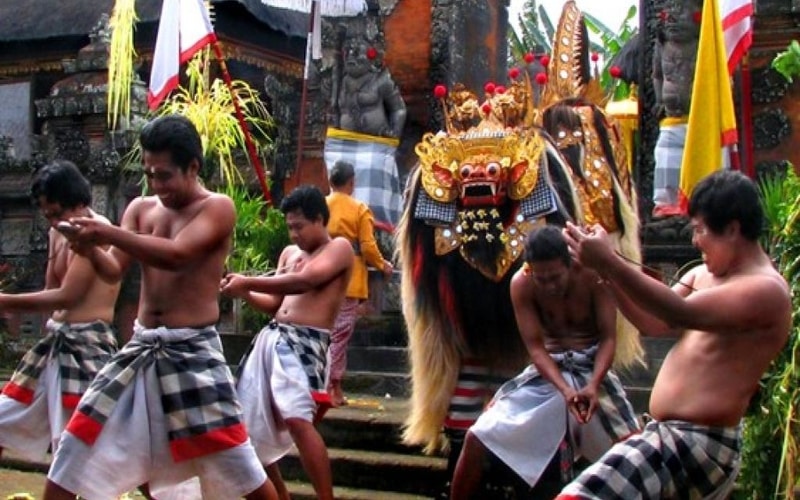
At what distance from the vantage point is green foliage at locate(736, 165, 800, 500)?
16.8 ft

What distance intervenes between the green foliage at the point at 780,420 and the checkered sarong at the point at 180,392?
7.09 feet

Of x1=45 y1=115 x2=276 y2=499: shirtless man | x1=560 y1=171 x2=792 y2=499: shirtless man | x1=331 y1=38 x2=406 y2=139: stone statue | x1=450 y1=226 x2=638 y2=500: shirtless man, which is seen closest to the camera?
x1=560 y1=171 x2=792 y2=499: shirtless man

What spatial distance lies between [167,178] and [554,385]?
1.75 metres

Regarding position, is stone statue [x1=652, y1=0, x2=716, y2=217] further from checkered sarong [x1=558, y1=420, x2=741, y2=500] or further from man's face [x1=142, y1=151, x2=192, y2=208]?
checkered sarong [x1=558, y1=420, x2=741, y2=500]

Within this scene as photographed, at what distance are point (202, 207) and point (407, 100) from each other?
23.5 ft

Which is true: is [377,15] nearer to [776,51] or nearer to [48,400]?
[776,51]

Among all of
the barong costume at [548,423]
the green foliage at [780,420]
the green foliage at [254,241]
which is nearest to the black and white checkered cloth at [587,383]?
the barong costume at [548,423]

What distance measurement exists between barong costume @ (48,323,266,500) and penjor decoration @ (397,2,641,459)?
145cm

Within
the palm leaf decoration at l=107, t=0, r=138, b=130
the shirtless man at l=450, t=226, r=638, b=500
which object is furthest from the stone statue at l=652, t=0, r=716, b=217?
the palm leaf decoration at l=107, t=0, r=138, b=130

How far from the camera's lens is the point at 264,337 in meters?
6.29

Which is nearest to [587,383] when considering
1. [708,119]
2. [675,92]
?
[708,119]

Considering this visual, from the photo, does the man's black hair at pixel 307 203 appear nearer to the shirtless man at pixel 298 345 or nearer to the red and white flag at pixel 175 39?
the shirtless man at pixel 298 345

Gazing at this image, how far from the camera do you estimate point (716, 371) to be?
13.0 feet

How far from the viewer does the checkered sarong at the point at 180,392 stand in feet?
15.7
